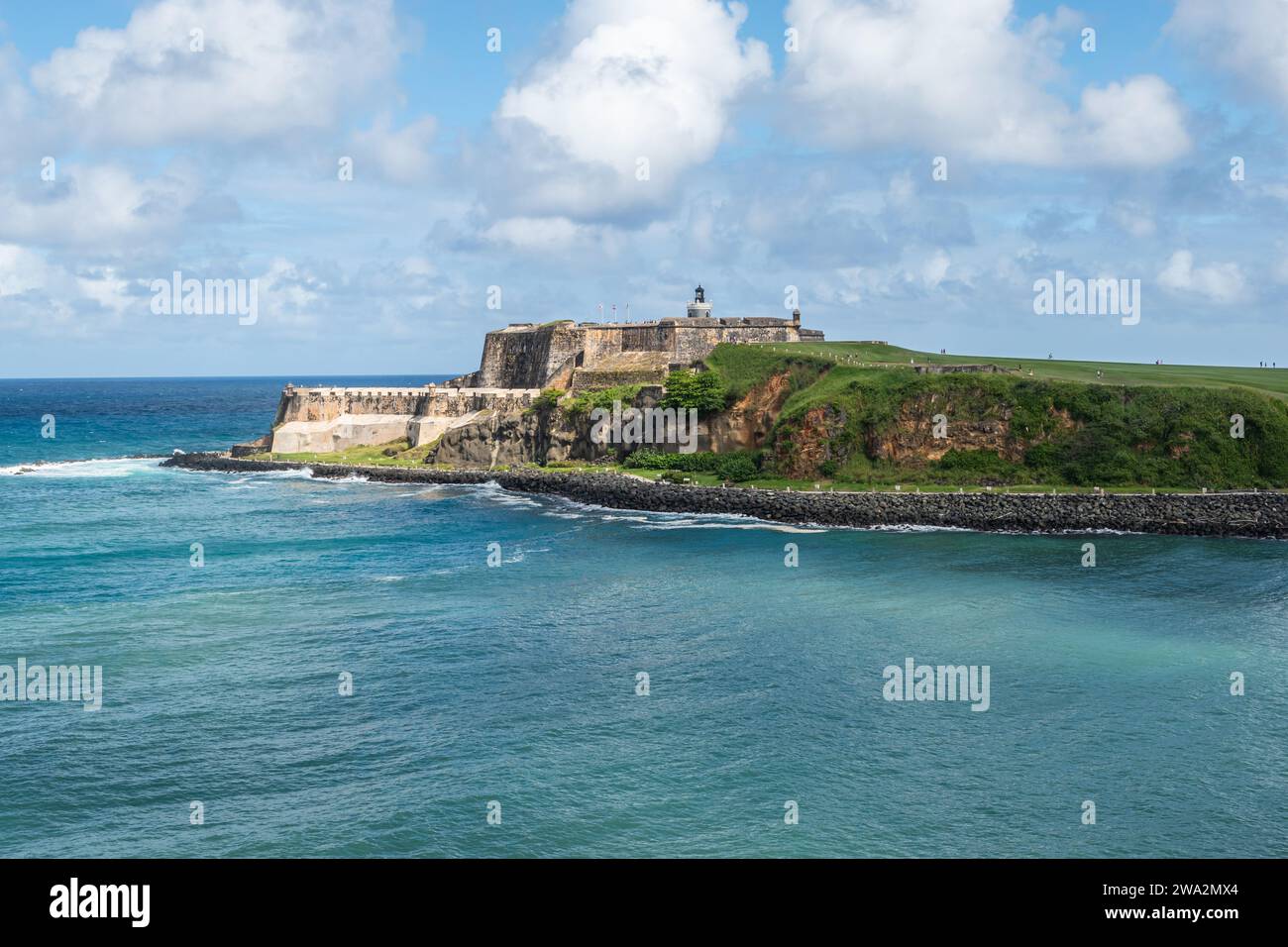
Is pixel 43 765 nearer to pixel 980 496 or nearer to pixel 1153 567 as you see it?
pixel 1153 567

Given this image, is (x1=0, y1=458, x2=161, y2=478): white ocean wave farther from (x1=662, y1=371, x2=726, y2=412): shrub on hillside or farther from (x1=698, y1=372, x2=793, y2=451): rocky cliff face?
(x1=698, y1=372, x2=793, y2=451): rocky cliff face

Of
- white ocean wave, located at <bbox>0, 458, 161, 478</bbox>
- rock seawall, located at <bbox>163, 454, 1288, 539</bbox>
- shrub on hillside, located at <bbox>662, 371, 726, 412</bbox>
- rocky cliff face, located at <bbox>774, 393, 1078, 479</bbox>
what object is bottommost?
rock seawall, located at <bbox>163, 454, 1288, 539</bbox>

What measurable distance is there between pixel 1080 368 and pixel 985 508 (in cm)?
2646

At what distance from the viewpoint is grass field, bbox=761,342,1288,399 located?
231 feet

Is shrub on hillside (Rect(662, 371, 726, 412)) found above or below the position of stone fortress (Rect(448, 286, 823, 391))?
below

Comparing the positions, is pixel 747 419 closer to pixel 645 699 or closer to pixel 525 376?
pixel 525 376

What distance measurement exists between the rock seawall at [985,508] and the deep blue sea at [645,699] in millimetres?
2491

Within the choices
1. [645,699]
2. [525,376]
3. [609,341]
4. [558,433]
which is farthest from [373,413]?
[645,699]

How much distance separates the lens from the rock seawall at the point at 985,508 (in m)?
54.1

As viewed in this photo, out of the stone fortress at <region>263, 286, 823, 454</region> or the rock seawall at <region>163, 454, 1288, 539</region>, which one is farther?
the stone fortress at <region>263, 286, 823, 454</region>

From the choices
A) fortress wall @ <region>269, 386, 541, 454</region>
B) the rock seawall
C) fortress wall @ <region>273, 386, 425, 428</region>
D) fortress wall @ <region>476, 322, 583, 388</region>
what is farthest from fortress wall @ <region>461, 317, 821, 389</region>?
the rock seawall

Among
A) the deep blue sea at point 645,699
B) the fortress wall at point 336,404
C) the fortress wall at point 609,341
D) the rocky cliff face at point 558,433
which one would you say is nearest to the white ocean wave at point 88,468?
the fortress wall at point 336,404

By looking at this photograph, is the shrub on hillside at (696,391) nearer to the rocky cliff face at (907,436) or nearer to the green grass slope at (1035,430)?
the green grass slope at (1035,430)

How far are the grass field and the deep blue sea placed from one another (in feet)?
70.5
